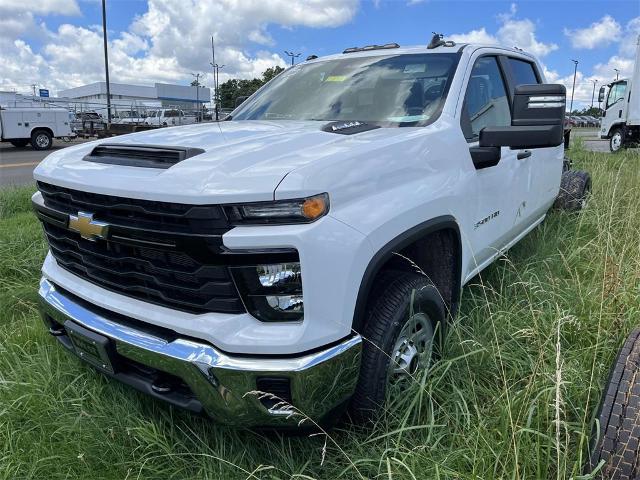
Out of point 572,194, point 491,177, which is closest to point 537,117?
point 491,177

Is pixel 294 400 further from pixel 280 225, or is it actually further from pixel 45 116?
pixel 45 116

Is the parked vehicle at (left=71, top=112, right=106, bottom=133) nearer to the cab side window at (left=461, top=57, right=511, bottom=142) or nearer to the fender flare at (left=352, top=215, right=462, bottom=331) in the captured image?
the cab side window at (left=461, top=57, right=511, bottom=142)

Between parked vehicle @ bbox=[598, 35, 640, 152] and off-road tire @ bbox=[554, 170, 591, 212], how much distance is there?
38.4 ft

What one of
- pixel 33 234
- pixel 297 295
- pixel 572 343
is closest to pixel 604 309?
pixel 572 343

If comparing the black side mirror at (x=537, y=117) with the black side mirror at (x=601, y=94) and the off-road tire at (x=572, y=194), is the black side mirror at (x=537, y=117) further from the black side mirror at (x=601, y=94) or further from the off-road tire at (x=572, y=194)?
the black side mirror at (x=601, y=94)

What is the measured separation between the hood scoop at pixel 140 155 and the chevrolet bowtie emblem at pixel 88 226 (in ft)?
0.83

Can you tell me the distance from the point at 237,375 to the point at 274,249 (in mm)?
444

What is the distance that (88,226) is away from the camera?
202cm

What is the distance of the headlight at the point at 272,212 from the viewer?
5.74 feet

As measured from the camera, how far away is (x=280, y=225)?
1.75m

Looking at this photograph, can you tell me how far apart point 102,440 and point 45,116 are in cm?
2053

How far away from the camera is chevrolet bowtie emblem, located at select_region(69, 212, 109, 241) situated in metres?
1.97

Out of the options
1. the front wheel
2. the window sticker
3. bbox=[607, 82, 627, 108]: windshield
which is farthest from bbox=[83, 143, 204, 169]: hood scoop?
bbox=[607, 82, 627, 108]: windshield

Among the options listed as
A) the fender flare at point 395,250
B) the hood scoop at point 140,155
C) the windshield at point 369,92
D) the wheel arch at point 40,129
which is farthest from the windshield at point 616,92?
the wheel arch at point 40,129
